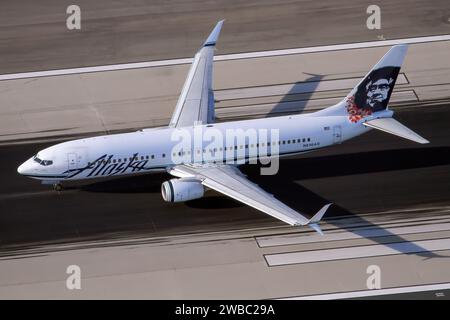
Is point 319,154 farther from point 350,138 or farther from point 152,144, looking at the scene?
point 152,144

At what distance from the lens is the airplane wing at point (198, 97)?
3204 inches

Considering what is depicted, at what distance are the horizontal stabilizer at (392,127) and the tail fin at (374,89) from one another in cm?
93

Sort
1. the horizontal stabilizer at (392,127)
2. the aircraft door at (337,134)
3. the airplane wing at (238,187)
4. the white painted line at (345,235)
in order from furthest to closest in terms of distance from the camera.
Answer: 1. the aircraft door at (337,134)
2. the horizontal stabilizer at (392,127)
3. the white painted line at (345,235)
4. the airplane wing at (238,187)

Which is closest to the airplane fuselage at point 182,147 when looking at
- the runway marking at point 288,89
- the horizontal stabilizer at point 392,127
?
the horizontal stabilizer at point 392,127

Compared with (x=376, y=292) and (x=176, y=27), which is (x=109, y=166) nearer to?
(x=376, y=292)

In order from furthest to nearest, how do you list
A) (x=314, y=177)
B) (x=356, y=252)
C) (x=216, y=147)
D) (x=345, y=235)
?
(x=314, y=177), (x=216, y=147), (x=345, y=235), (x=356, y=252)

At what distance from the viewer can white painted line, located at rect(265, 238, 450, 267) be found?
71312 mm

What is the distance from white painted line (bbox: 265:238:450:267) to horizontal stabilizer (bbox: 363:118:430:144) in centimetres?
851

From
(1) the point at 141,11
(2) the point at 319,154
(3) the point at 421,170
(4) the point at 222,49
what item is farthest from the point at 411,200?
(1) the point at 141,11

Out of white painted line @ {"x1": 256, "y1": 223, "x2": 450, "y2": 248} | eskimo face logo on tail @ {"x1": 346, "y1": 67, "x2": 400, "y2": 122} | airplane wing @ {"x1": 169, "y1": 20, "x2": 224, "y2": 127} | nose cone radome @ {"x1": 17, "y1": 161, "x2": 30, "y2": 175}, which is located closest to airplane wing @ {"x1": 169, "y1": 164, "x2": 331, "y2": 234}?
white painted line @ {"x1": 256, "y1": 223, "x2": 450, "y2": 248}

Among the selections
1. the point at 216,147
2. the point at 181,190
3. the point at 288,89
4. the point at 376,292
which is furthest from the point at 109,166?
the point at 288,89

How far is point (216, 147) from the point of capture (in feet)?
251

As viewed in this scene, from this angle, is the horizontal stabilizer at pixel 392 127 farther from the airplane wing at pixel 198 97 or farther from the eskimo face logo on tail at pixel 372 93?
the airplane wing at pixel 198 97

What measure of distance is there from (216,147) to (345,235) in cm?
1238
